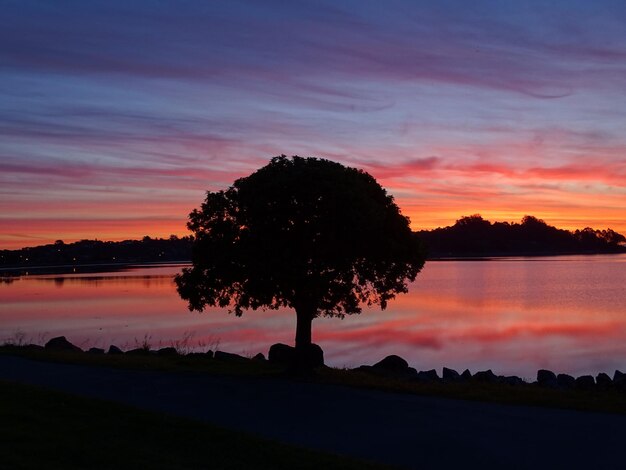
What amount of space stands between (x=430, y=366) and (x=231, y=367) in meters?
11.3

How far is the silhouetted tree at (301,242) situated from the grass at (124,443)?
6.55 meters

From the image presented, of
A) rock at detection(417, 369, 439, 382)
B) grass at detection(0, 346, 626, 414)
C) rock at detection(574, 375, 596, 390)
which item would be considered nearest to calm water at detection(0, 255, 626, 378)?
rock at detection(417, 369, 439, 382)

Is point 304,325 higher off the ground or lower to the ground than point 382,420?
higher

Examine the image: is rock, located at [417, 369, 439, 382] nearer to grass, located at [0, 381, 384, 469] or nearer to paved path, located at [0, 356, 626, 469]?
paved path, located at [0, 356, 626, 469]

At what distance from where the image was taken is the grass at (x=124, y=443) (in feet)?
32.3

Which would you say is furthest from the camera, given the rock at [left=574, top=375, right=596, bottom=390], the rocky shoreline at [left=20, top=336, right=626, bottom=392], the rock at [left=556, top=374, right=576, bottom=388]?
the rock at [left=556, top=374, right=576, bottom=388]

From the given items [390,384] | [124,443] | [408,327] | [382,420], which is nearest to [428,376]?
[390,384]

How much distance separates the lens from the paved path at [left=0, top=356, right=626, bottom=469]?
35.3 ft

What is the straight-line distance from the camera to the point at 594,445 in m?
11.3

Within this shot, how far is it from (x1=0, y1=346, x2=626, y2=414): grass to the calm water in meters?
9.57

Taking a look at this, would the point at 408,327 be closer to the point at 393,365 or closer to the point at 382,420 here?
the point at 393,365

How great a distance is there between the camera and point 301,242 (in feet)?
62.8

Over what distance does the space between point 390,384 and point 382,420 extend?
4.88m

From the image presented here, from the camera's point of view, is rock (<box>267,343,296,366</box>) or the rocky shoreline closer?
the rocky shoreline
